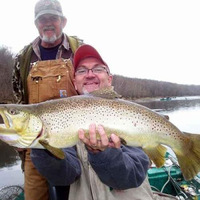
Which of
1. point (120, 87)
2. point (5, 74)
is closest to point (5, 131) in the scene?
point (5, 74)

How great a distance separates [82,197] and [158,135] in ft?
3.26

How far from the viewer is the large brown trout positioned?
2154mm

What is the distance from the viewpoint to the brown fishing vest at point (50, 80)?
370 centimetres

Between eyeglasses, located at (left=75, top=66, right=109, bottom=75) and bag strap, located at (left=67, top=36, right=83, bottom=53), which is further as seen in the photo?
bag strap, located at (left=67, top=36, right=83, bottom=53)

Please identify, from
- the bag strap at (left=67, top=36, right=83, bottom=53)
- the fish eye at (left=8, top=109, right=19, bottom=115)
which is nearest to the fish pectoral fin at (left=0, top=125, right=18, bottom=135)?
the fish eye at (left=8, top=109, right=19, bottom=115)

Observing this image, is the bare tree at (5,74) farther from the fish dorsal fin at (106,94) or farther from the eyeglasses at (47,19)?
the fish dorsal fin at (106,94)

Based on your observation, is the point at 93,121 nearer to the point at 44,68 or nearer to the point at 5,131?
the point at 5,131

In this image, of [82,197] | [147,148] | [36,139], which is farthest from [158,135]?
[36,139]

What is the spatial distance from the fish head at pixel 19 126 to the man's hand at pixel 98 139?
1.33ft

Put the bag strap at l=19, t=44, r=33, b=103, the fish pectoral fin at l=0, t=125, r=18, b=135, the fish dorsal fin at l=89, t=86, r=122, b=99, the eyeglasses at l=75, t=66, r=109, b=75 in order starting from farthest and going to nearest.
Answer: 1. the bag strap at l=19, t=44, r=33, b=103
2. the eyeglasses at l=75, t=66, r=109, b=75
3. the fish dorsal fin at l=89, t=86, r=122, b=99
4. the fish pectoral fin at l=0, t=125, r=18, b=135

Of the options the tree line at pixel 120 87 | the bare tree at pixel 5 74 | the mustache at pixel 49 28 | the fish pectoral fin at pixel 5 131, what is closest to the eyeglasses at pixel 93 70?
the mustache at pixel 49 28

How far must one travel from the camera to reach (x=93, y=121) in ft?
7.34

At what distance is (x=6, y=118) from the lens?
2.13m

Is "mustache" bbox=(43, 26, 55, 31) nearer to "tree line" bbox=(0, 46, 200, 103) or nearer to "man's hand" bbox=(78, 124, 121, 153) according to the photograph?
"man's hand" bbox=(78, 124, 121, 153)
